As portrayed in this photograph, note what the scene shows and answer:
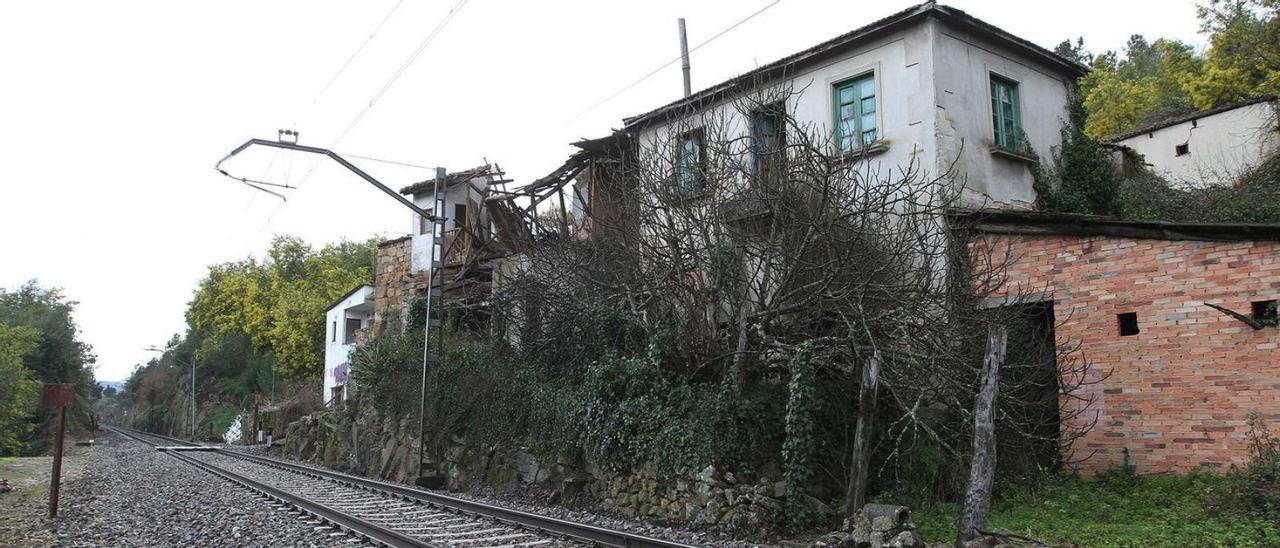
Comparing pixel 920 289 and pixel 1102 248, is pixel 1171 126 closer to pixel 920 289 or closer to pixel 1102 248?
pixel 1102 248

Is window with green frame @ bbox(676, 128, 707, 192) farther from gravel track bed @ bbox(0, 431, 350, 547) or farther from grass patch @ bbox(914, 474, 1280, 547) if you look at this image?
gravel track bed @ bbox(0, 431, 350, 547)

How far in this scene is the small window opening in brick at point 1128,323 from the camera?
1127 centimetres

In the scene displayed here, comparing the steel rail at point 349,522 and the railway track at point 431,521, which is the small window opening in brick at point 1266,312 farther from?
the steel rail at point 349,522

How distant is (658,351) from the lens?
1263cm

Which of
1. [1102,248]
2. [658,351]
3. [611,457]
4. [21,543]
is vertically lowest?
[21,543]

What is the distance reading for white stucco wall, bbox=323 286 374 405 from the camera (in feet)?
109

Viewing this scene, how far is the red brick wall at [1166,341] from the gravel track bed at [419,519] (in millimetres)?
7881

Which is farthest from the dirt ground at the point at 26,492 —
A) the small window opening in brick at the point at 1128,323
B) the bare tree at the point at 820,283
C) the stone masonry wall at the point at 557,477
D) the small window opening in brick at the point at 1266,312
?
the small window opening in brick at the point at 1266,312

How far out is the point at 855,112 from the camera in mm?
15172

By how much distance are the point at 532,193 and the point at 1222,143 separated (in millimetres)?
17670

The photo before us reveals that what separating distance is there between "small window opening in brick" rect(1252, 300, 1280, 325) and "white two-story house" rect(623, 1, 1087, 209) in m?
4.56

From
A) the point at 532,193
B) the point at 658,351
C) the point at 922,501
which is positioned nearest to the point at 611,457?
the point at 658,351

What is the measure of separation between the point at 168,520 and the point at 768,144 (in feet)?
33.8

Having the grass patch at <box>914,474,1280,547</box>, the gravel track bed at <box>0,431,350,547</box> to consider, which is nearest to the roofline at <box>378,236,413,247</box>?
the gravel track bed at <box>0,431,350,547</box>
